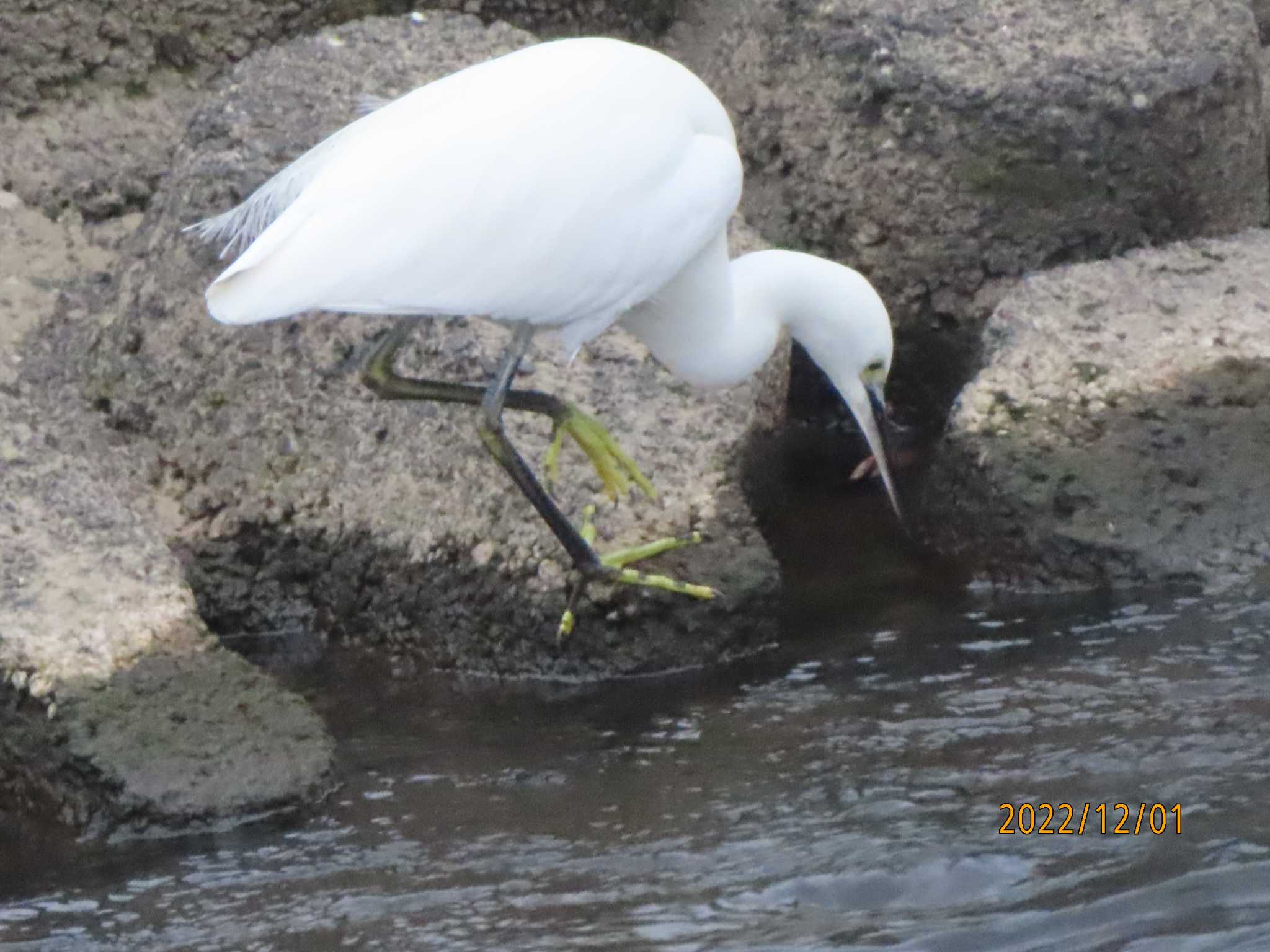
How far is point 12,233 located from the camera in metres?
5.46

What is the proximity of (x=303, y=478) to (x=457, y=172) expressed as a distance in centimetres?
105

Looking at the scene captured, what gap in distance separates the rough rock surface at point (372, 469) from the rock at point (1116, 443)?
593mm

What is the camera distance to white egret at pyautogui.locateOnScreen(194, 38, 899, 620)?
3.81 meters

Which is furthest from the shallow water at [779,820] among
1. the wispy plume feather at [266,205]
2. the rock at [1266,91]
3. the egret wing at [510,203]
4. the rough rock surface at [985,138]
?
the rock at [1266,91]

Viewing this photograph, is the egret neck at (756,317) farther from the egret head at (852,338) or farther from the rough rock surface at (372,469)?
the rough rock surface at (372,469)

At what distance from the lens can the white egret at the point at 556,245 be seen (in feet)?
12.5

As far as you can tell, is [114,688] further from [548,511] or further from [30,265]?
[30,265]

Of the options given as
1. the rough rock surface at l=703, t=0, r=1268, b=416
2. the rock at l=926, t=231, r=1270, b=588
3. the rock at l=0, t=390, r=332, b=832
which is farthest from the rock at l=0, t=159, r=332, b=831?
the rough rock surface at l=703, t=0, r=1268, b=416

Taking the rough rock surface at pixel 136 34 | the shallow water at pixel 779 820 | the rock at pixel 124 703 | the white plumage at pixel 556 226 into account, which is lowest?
the shallow water at pixel 779 820

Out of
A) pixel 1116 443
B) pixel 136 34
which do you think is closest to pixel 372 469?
pixel 1116 443

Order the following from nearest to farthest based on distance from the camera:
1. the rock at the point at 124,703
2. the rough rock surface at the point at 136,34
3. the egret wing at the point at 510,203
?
the rock at the point at 124,703 < the egret wing at the point at 510,203 < the rough rock surface at the point at 136,34

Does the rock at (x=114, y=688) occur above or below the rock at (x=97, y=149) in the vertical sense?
below

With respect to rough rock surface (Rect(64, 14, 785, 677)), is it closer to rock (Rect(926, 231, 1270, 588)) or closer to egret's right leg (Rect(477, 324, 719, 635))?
egret's right leg (Rect(477, 324, 719, 635))

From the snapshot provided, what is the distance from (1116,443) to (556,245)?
4.94ft
